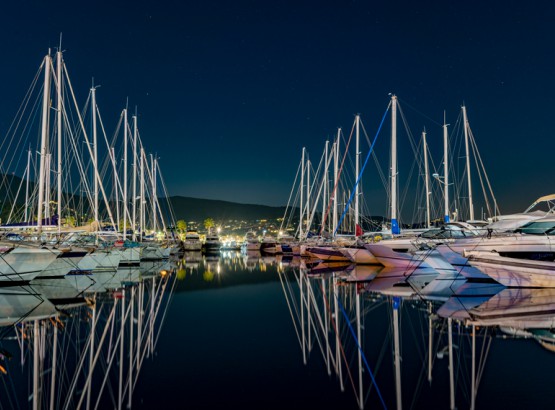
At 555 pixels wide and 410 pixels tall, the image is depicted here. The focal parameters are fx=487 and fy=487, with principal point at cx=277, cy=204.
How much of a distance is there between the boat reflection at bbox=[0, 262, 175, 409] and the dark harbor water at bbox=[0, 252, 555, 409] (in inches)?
1.4

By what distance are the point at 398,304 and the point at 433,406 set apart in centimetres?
1002

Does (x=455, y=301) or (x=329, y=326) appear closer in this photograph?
(x=329, y=326)

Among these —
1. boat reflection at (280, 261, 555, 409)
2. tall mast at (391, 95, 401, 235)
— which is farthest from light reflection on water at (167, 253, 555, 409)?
tall mast at (391, 95, 401, 235)

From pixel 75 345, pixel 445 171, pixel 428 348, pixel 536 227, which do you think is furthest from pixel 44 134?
pixel 445 171

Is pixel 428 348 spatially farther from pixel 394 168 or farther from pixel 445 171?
pixel 445 171

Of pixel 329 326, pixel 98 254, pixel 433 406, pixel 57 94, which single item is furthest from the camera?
pixel 98 254

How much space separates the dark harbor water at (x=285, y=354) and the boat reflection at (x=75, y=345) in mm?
36

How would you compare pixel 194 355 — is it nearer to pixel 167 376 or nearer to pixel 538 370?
pixel 167 376

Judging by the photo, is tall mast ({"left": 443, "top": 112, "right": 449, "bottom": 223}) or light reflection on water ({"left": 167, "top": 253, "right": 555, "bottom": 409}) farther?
tall mast ({"left": 443, "top": 112, "right": 449, "bottom": 223})

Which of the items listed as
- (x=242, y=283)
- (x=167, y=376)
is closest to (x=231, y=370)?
(x=167, y=376)

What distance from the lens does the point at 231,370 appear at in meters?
8.87

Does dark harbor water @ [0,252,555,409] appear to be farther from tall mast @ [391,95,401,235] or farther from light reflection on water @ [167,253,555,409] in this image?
tall mast @ [391,95,401,235]

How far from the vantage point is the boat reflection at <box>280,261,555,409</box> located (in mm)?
7746

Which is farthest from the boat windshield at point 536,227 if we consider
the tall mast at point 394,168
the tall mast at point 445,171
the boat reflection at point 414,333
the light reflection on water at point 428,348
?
the tall mast at point 445,171
